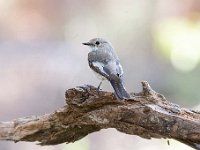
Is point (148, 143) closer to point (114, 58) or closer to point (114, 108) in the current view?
point (114, 58)

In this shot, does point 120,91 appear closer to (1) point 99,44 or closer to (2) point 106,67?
(2) point 106,67

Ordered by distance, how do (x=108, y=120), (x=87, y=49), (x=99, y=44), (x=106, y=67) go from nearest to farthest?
1. (x=108, y=120)
2. (x=106, y=67)
3. (x=99, y=44)
4. (x=87, y=49)

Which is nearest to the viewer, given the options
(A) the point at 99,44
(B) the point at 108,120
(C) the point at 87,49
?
(B) the point at 108,120

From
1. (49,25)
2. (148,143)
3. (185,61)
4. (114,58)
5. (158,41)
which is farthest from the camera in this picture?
(49,25)

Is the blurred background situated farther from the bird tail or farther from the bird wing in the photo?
the bird tail

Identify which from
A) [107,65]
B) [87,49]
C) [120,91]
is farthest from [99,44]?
[87,49]

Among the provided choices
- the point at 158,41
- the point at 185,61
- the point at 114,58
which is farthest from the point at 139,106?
the point at 158,41

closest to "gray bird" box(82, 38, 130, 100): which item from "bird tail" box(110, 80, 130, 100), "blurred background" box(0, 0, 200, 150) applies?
"bird tail" box(110, 80, 130, 100)
